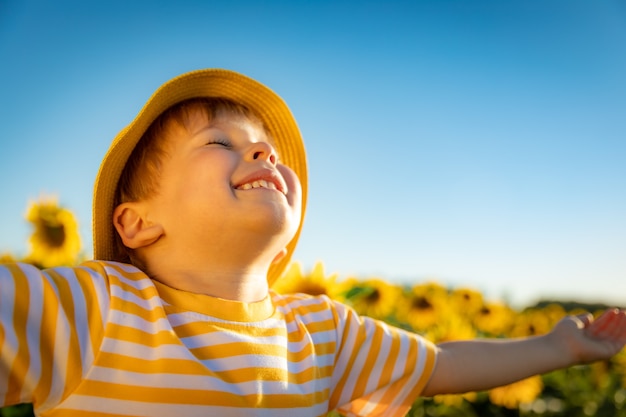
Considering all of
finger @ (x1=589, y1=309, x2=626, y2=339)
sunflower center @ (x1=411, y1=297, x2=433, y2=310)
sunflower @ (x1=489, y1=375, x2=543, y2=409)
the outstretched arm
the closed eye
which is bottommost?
sunflower @ (x1=489, y1=375, x2=543, y2=409)

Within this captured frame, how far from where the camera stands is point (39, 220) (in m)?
2.49

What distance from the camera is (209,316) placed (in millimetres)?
1166

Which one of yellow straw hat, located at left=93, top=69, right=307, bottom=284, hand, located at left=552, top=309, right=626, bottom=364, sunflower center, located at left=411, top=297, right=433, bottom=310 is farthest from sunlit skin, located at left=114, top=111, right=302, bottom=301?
sunflower center, located at left=411, top=297, right=433, bottom=310

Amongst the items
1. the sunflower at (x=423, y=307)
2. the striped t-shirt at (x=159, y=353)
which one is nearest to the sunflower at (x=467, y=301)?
the sunflower at (x=423, y=307)

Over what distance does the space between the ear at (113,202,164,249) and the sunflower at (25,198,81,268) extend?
1092 millimetres

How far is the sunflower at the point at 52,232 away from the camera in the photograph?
2.37m

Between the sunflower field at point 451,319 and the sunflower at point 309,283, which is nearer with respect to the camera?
the sunflower at point 309,283

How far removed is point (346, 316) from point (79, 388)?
0.72m

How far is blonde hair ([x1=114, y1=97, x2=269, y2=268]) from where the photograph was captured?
134 centimetres

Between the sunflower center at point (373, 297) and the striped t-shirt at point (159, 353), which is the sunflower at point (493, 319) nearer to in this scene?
the sunflower center at point (373, 297)

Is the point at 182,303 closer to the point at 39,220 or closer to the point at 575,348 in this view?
the point at 575,348

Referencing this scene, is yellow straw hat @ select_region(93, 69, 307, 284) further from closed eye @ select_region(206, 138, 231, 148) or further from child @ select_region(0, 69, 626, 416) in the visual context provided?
closed eye @ select_region(206, 138, 231, 148)

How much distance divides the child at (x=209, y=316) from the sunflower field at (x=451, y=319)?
0.60m

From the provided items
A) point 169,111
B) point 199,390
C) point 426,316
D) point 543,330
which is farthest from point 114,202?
point 543,330
